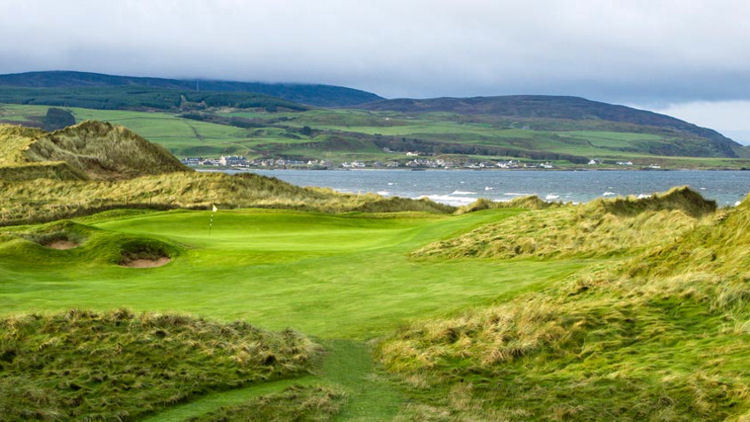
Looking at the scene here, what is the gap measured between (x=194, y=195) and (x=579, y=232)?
4150 cm

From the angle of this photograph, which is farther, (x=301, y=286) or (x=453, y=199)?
(x=453, y=199)

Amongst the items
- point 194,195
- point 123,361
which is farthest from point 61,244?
point 194,195

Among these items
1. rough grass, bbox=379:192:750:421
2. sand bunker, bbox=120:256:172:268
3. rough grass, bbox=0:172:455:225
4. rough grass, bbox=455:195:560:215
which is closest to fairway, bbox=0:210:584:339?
sand bunker, bbox=120:256:172:268

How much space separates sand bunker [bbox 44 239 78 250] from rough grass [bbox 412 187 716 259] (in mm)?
14902

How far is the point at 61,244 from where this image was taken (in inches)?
1222

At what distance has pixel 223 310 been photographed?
1831 centimetres

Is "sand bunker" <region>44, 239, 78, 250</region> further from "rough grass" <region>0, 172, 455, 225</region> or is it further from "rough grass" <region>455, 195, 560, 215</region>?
"rough grass" <region>455, 195, 560, 215</region>

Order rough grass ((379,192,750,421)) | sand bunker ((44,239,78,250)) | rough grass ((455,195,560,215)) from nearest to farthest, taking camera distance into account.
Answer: rough grass ((379,192,750,421))
sand bunker ((44,239,78,250))
rough grass ((455,195,560,215))

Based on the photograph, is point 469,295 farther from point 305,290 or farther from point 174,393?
point 174,393

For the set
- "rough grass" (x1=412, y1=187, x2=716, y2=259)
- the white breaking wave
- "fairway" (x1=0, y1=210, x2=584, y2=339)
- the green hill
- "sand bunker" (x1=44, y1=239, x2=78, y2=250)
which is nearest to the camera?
"fairway" (x1=0, y1=210, x2=584, y2=339)

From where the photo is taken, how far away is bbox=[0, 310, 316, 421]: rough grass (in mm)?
10672

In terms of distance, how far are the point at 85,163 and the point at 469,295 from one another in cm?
6761

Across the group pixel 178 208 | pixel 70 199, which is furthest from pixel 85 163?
pixel 178 208

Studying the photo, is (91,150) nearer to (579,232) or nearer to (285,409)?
(579,232)
